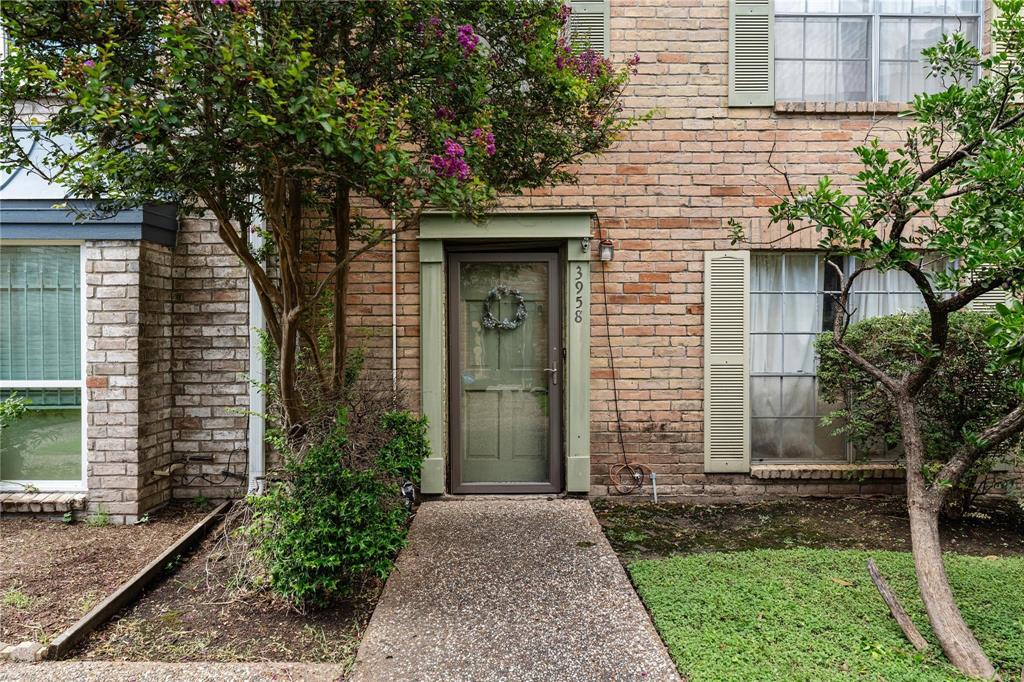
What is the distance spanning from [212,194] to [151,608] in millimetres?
2339

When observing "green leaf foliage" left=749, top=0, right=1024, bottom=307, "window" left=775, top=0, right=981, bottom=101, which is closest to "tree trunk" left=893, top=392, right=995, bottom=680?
"green leaf foliage" left=749, top=0, right=1024, bottom=307

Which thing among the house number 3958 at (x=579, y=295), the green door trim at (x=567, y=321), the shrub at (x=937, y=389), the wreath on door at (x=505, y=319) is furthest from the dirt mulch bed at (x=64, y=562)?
the shrub at (x=937, y=389)

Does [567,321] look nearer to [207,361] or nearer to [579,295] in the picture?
[579,295]

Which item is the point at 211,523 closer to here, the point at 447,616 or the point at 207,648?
the point at 207,648

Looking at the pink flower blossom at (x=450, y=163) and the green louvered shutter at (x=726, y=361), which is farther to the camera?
the green louvered shutter at (x=726, y=361)

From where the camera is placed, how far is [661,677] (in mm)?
2746

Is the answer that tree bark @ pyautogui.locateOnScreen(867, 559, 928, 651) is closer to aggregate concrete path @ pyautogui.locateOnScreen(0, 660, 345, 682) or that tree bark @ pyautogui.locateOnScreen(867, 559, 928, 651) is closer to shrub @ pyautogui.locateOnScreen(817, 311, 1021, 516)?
shrub @ pyautogui.locateOnScreen(817, 311, 1021, 516)

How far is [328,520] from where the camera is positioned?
3.21 metres

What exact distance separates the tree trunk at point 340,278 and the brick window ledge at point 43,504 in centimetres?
239

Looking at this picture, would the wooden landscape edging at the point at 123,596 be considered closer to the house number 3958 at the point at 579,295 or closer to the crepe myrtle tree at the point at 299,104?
the crepe myrtle tree at the point at 299,104

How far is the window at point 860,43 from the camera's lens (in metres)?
5.50

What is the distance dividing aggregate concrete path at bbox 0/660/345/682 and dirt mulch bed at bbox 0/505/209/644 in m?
0.34

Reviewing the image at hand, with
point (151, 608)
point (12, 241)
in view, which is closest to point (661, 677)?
point (151, 608)

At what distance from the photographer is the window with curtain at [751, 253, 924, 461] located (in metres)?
5.56
